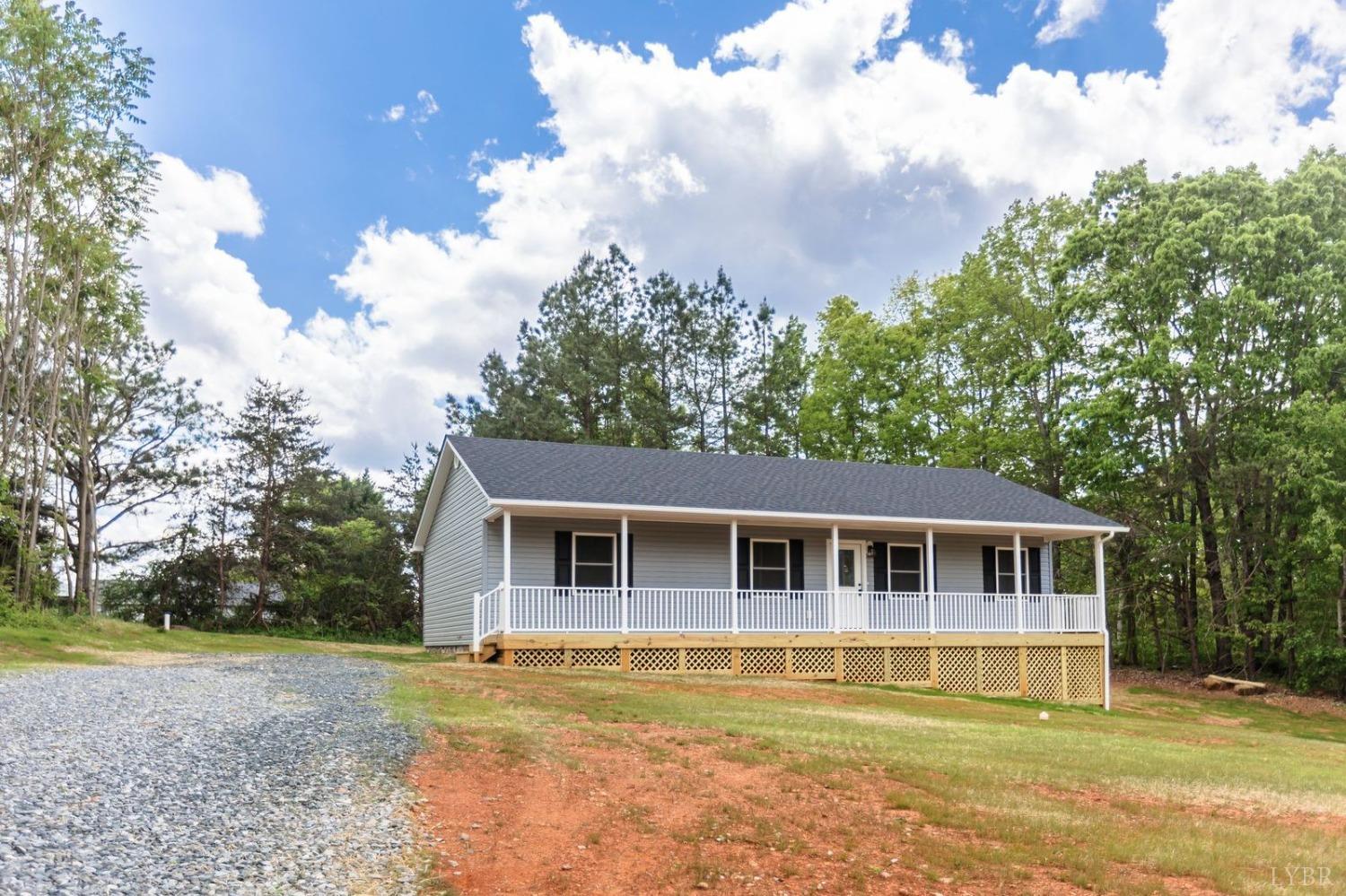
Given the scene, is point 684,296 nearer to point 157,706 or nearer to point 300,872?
point 157,706

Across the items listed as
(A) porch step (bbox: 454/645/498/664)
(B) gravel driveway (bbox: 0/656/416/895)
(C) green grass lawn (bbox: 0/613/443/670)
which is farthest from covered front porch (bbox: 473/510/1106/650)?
(B) gravel driveway (bbox: 0/656/416/895)

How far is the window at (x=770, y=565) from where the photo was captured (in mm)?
21703

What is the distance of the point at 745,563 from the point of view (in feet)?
71.2

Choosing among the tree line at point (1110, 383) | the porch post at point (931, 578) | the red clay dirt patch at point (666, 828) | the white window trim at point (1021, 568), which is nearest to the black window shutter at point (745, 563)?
the porch post at point (931, 578)

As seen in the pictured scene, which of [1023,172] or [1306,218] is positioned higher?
[1023,172]

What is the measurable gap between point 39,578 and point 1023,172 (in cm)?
3215

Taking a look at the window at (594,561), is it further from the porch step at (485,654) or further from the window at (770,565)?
the window at (770,565)

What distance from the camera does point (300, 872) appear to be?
561cm

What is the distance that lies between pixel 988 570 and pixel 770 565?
5.55 metres

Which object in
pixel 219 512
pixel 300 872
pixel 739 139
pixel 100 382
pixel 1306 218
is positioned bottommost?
pixel 300 872

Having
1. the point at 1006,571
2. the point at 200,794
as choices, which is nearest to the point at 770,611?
the point at 1006,571

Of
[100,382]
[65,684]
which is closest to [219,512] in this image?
[100,382]

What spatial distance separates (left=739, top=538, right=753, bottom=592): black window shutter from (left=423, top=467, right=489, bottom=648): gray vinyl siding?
213 inches

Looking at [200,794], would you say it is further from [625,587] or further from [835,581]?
[835,581]
